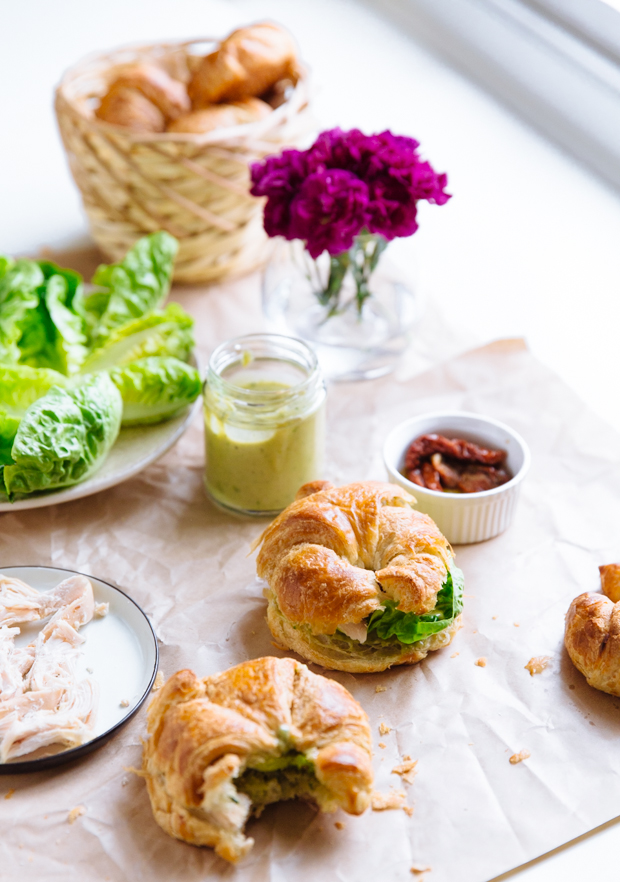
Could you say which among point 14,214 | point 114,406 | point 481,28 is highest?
point 481,28

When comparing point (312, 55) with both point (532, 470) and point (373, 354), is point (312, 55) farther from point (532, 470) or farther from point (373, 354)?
point (532, 470)

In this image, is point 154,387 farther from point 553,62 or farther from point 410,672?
point 553,62

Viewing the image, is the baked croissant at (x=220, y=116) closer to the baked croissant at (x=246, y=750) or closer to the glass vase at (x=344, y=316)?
the glass vase at (x=344, y=316)

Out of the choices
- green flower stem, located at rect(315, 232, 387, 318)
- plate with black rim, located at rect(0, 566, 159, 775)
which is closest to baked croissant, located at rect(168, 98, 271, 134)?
green flower stem, located at rect(315, 232, 387, 318)

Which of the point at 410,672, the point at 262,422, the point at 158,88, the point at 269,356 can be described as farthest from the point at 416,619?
the point at 158,88

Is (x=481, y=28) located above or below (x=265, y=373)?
above

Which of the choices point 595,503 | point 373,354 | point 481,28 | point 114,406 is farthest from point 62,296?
point 595,503
